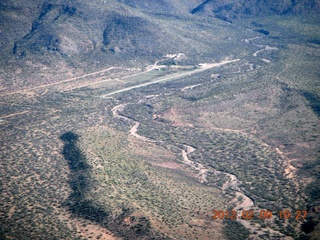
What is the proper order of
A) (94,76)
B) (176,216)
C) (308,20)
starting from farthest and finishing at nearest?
1. (308,20)
2. (94,76)
3. (176,216)

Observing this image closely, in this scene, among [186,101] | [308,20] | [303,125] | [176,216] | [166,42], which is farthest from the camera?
[308,20]

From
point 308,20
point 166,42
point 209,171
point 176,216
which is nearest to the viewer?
point 176,216

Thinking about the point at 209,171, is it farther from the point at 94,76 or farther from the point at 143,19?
the point at 143,19

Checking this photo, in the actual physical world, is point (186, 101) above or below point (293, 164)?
below

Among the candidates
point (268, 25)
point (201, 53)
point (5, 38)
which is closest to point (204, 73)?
point (201, 53)

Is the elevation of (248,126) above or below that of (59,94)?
above

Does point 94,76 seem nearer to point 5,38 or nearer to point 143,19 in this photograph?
point 5,38

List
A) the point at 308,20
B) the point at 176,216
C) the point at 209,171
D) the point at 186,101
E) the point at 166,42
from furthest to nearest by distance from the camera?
the point at 308,20, the point at 166,42, the point at 186,101, the point at 209,171, the point at 176,216

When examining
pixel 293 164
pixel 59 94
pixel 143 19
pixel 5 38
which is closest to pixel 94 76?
pixel 59 94

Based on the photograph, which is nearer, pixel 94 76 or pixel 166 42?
pixel 94 76
